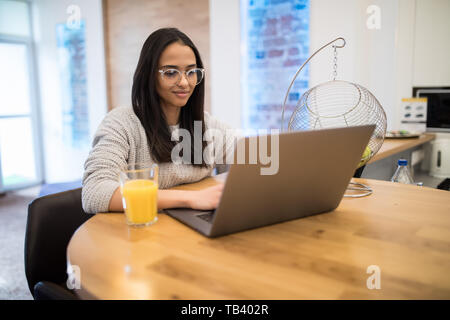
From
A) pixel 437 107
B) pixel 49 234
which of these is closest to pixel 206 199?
pixel 49 234

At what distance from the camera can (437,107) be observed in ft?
9.43

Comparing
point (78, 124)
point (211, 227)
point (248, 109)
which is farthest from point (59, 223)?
point (78, 124)

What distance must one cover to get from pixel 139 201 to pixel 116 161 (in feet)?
1.02

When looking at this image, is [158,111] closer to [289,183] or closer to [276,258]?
[289,183]

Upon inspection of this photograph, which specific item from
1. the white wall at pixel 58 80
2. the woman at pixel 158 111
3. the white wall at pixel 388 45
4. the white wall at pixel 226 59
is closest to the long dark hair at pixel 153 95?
the woman at pixel 158 111

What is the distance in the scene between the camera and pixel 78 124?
Result: 193 inches

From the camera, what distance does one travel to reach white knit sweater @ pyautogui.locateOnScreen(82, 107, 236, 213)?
3.46ft

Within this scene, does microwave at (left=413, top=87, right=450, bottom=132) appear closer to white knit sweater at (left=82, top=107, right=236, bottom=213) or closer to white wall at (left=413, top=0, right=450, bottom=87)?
white wall at (left=413, top=0, right=450, bottom=87)

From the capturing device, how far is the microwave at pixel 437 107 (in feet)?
9.29

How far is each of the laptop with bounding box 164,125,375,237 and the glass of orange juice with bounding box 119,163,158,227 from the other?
0.07 metres

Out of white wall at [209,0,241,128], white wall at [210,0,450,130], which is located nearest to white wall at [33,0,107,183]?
white wall at [209,0,241,128]

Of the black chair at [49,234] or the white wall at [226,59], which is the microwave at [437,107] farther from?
the black chair at [49,234]

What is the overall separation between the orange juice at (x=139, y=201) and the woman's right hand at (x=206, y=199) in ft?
0.35
